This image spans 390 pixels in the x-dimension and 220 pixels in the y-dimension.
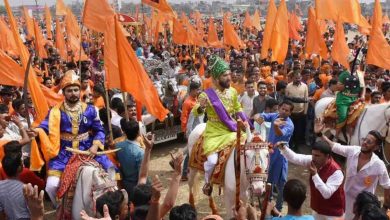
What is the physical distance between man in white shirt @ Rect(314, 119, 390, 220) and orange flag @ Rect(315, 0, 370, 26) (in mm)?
5154

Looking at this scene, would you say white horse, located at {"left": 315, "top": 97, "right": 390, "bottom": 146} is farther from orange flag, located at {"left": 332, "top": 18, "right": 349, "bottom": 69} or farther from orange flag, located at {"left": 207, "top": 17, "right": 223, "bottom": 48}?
orange flag, located at {"left": 207, "top": 17, "right": 223, "bottom": 48}

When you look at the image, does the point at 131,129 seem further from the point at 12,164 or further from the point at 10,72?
the point at 10,72

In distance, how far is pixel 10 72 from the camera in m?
6.66

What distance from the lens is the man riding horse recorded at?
21.5 feet

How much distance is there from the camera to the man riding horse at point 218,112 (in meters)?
6.54

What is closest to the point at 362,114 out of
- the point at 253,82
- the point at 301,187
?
the point at 253,82

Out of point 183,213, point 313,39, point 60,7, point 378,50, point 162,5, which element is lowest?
point 183,213

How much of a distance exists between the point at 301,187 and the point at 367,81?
7.26 m

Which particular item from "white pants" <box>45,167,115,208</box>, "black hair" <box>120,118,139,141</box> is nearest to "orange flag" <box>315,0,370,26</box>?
"black hair" <box>120,118,139,141</box>

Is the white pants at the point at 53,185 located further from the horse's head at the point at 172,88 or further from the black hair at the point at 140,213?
the horse's head at the point at 172,88

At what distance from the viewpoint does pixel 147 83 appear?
619 centimetres

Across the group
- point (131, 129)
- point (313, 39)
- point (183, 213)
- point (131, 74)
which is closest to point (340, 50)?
point (313, 39)

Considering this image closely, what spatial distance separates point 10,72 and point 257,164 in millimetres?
3789

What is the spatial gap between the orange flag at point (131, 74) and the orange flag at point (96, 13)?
68 centimetres
